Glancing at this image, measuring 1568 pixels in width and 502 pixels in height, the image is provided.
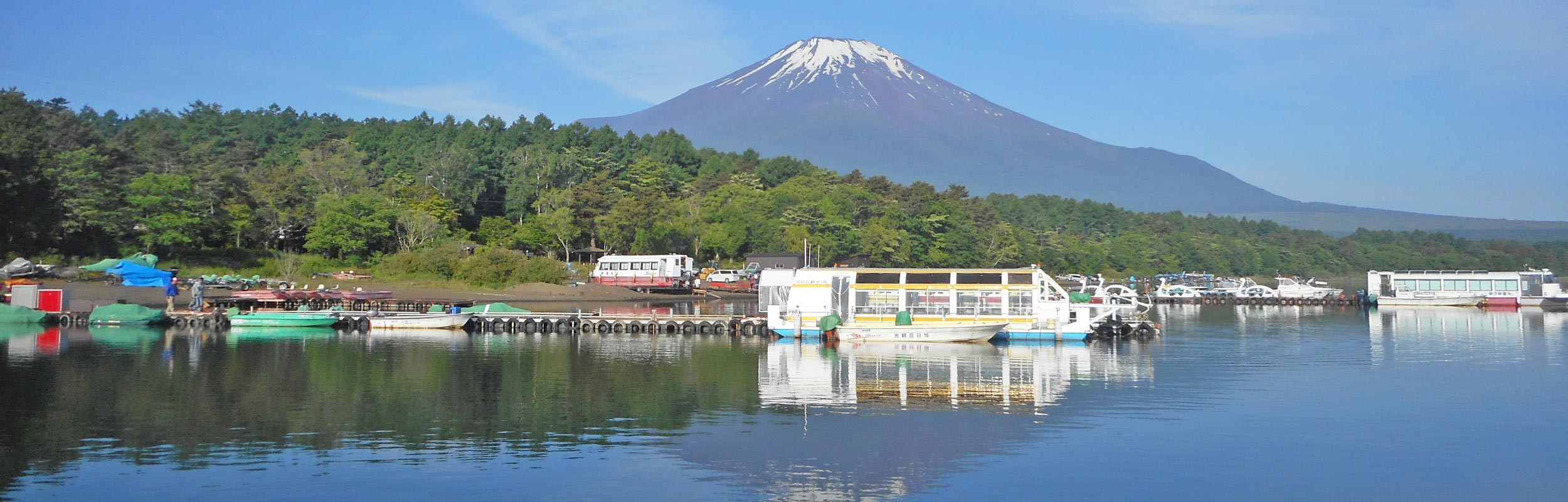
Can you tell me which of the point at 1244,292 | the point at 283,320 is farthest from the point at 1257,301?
the point at 283,320

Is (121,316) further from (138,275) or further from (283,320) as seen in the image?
(138,275)

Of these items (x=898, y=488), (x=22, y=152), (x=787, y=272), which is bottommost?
(x=898, y=488)

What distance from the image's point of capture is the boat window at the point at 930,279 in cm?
3766

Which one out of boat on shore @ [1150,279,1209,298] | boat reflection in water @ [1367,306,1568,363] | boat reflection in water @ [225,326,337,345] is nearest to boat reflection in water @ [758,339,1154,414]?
boat reflection in water @ [1367,306,1568,363]

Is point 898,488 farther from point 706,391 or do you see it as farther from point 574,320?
point 574,320

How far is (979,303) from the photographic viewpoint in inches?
1484

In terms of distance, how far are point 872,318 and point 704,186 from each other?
6608 centimetres

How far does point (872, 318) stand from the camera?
3791 centimetres

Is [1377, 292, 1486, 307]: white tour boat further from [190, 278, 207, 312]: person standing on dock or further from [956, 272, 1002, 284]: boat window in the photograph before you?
[190, 278, 207, 312]: person standing on dock

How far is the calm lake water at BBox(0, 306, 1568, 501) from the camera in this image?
1586 centimetres

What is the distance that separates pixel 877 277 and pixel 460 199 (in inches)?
2052

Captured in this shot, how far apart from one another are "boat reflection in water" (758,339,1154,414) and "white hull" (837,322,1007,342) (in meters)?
0.28

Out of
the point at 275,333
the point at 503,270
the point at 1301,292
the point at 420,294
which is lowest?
the point at 275,333

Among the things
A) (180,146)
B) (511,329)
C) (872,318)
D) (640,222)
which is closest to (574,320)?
(511,329)
